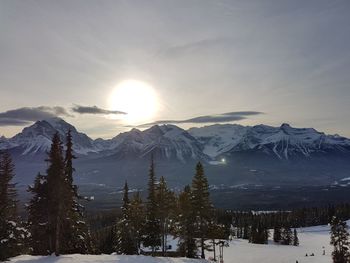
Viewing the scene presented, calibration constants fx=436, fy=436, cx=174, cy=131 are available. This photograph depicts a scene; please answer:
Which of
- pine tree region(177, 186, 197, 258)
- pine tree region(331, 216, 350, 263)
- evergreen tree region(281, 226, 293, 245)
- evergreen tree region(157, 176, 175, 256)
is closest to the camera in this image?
pine tree region(177, 186, 197, 258)

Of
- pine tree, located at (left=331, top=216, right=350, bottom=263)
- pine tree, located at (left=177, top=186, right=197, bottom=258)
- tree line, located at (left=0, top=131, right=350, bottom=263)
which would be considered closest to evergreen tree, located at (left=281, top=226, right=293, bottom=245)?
pine tree, located at (left=331, top=216, right=350, bottom=263)

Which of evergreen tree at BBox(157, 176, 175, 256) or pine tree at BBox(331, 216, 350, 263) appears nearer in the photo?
evergreen tree at BBox(157, 176, 175, 256)

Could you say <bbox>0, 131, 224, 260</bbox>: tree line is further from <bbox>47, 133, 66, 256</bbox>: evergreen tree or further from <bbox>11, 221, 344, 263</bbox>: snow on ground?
<bbox>11, 221, 344, 263</bbox>: snow on ground

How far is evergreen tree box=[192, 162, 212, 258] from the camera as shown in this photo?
58.0m

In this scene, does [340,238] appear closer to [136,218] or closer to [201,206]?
[201,206]

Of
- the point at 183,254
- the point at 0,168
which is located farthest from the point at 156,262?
the point at 183,254

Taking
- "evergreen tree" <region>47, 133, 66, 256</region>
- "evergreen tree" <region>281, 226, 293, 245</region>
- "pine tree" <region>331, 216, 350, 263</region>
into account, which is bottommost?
"evergreen tree" <region>281, 226, 293, 245</region>

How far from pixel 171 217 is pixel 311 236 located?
141738 mm

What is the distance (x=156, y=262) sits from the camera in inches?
1634

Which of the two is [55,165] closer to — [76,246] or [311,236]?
[76,246]

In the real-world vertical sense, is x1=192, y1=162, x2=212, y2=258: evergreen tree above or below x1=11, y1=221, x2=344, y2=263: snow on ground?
above

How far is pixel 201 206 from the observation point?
191 ft

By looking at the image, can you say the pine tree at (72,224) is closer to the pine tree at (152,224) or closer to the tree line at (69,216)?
the tree line at (69,216)

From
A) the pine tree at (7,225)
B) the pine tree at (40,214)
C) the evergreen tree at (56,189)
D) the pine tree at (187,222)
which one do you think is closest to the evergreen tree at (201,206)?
the pine tree at (187,222)
